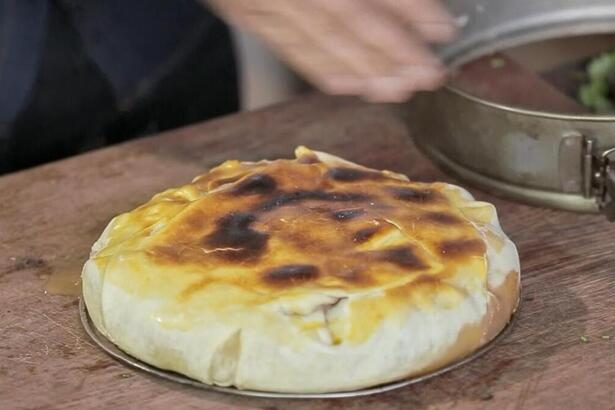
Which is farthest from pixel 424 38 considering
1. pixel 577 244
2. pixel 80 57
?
pixel 80 57

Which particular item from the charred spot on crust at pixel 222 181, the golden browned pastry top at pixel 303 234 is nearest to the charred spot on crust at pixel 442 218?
the golden browned pastry top at pixel 303 234

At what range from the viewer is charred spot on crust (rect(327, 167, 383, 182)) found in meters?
1.43

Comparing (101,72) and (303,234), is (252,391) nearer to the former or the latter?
(303,234)

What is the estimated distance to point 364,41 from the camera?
4.25 ft

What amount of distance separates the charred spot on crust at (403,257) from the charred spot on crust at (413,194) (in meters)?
0.13

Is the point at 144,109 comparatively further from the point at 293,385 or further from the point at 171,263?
the point at 293,385

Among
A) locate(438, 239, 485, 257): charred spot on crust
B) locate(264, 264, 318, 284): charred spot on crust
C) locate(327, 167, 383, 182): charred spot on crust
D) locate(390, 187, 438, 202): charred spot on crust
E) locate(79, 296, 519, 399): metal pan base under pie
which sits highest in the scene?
locate(327, 167, 383, 182): charred spot on crust

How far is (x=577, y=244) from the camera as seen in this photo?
4.71 feet

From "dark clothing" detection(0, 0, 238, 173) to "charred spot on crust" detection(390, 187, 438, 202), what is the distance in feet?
2.05

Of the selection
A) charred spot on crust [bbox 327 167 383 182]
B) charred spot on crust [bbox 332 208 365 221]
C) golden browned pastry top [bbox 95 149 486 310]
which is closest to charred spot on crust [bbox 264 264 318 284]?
golden browned pastry top [bbox 95 149 486 310]

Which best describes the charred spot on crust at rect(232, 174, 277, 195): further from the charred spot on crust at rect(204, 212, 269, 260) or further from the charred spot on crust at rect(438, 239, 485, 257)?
the charred spot on crust at rect(438, 239, 485, 257)

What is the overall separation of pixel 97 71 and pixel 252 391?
0.79 metres

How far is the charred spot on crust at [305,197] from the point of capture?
1.36 metres

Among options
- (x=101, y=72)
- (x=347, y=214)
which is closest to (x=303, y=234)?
(x=347, y=214)
